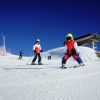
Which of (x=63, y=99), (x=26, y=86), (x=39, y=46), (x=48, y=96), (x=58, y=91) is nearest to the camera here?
(x=63, y=99)

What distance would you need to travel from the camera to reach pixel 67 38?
13.2 m

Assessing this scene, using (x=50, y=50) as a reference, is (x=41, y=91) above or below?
below

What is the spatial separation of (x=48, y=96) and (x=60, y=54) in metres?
32.0

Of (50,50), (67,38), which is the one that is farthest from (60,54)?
(67,38)

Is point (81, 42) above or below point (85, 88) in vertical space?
above

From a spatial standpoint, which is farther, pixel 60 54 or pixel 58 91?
pixel 60 54

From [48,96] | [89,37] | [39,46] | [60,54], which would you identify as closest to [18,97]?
[48,96]

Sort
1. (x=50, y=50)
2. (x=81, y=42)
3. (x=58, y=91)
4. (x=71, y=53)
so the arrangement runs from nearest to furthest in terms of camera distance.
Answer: (x=58, y=91), (x=71, y=53), (x=50, y=50), (x=81, y=42)

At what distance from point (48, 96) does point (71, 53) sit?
7939 mm

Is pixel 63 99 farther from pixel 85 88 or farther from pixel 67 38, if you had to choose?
pixel 67 38

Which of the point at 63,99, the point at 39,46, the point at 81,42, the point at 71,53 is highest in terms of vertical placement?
the point at 81,42

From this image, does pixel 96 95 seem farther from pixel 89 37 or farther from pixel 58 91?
pixel 89 37

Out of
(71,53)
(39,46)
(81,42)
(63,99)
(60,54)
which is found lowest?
(63,99)

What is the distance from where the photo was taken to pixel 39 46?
59.4ft
